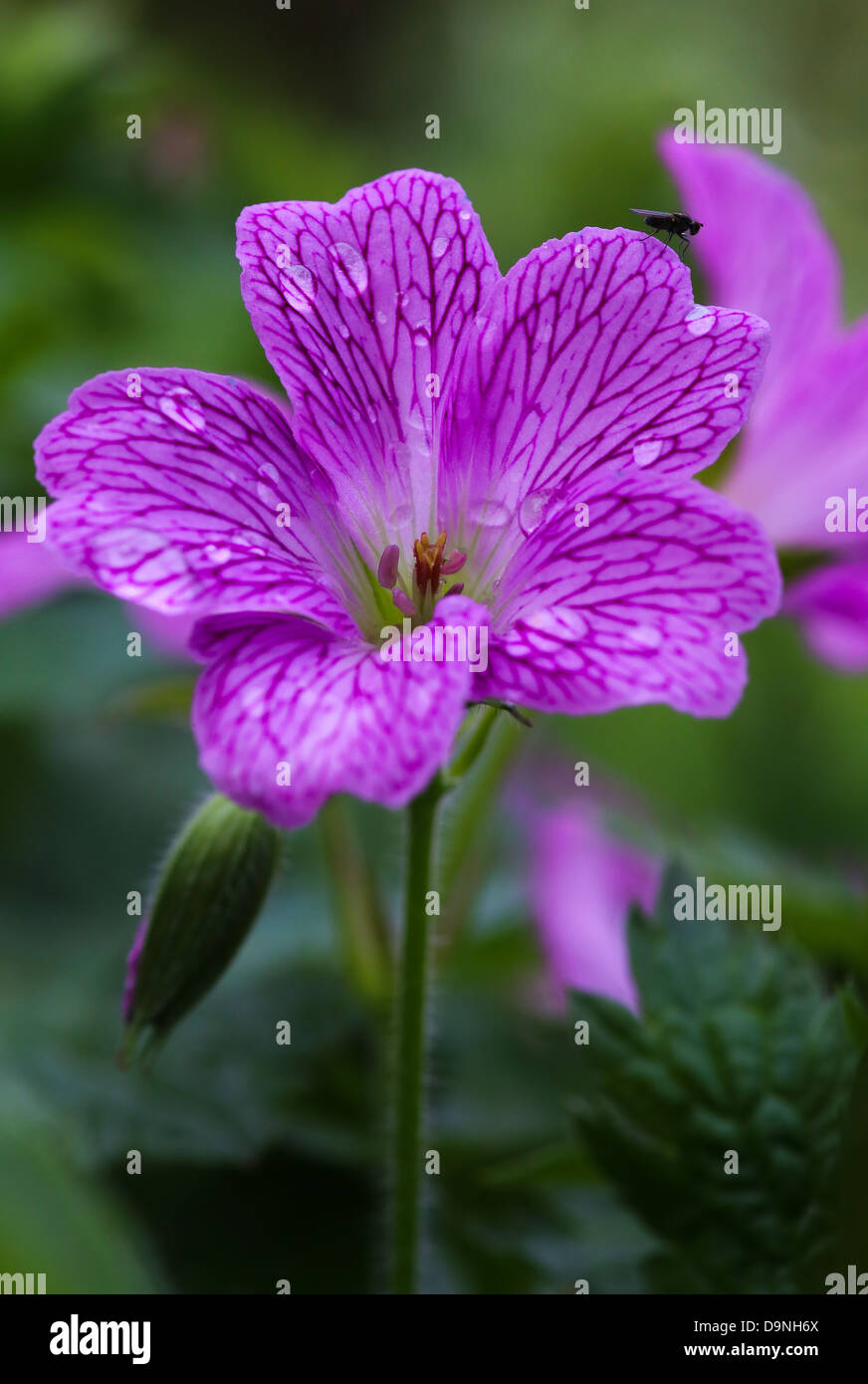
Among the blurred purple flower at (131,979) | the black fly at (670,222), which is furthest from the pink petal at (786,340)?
the blurred purple flower at (131,979)

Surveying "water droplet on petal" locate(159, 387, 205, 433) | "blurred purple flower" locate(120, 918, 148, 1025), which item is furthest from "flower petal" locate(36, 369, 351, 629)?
"blurred purple flower" locate(120, 918, 148, 1025)

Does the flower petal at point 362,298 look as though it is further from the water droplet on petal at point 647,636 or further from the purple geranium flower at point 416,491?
the water droplet on petal at point 647,636

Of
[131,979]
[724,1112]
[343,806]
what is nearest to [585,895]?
[343,806]

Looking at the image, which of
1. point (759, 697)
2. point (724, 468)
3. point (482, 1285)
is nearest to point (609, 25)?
point (759, 697)

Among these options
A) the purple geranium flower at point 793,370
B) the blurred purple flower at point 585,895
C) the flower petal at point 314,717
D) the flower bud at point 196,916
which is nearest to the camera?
the flower petal at point 314,717

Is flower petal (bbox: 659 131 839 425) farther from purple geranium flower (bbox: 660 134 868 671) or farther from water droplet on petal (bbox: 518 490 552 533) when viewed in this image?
water droplet on petal (bbox: 518 490 552 533)

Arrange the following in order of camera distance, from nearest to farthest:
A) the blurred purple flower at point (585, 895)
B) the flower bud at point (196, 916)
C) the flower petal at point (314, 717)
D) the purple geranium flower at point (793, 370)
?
1. the flower petal at point (314, 717)
2. the flower bud at point (196, 916)
3. the purple geranium flower at point (793, 370)
4. the blurred purple flower at point (585, 895)

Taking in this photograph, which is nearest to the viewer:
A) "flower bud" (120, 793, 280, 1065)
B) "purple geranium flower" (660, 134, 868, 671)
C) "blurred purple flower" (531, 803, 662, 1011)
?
"flower bud" (120, 793, 280, 1065)
